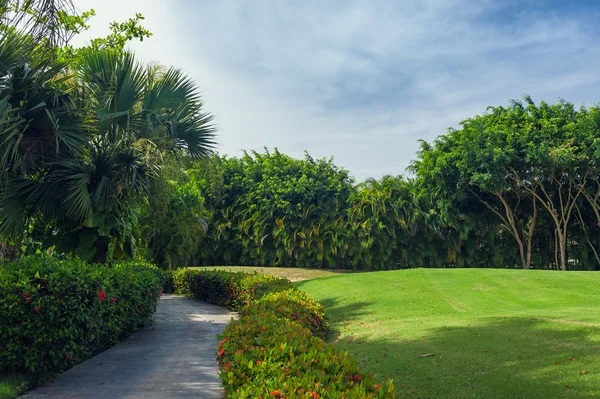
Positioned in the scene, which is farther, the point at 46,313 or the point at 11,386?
the point at 46,313

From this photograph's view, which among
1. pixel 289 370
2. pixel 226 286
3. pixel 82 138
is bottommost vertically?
pixel 226 286

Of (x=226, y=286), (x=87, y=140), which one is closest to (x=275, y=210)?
(x=226, y=286)

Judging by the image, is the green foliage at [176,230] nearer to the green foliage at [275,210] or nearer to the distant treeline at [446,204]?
the distant treeline at [446,204]

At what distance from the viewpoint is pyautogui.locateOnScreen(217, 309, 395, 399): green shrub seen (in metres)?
3.08

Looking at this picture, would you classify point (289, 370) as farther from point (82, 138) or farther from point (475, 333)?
point (82, 138)

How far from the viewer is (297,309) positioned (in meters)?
7.75

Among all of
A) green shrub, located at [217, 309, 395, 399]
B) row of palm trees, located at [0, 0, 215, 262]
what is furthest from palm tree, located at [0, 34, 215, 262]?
green shrub, located at [217, 309, 395, 399]

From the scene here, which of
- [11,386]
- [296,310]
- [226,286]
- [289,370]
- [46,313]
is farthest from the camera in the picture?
[226,286]

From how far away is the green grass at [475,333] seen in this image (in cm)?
501

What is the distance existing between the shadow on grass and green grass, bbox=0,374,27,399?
162 inches

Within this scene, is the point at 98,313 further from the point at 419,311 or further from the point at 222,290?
the point at 222,290

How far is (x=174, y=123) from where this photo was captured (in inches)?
388

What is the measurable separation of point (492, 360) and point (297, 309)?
10.5 feet

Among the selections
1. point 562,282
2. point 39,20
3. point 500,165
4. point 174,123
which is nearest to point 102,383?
point 39,20
